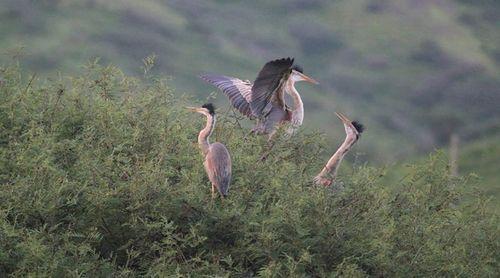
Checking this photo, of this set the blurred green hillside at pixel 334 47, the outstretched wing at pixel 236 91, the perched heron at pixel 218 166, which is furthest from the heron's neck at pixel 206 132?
the blurred green hillside at pixel 334 47

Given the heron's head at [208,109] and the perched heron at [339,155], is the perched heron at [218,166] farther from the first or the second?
the perched heron at [339,155]

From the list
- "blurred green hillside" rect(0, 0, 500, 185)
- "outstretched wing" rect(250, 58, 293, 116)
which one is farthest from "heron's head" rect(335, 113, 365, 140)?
"blurred green hillside" rect(0, 0, 500, 185)

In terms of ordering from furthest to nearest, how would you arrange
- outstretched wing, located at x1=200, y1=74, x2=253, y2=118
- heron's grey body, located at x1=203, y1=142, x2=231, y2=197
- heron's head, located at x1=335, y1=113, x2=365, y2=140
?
1. outstretched wing, located at x1=200, y1=74, x2=253, y2=118
2. heron's head, located at x1=335, y1=113, x2=365, y2=140
3. heron's grey body, located at x1=203, y1=142, x2=231, y2=197

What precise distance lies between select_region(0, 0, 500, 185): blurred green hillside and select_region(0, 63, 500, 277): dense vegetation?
49.0 feet

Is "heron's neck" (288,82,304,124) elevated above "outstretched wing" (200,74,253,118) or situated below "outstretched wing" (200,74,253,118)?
below

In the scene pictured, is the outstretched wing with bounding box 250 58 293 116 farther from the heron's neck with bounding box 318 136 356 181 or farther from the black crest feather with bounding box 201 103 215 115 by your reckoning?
the black crest feather with bounding box 201 103 215 115

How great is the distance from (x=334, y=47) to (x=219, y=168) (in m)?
23.1

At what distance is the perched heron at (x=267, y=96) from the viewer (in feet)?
28.4

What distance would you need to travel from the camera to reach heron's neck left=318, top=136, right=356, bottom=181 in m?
8.07

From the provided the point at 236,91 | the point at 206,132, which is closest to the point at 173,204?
the point at 206,132

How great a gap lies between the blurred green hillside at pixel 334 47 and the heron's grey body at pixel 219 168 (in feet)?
51.7

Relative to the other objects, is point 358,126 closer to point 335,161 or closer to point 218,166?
point 335,161

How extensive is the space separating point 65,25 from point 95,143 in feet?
72.5

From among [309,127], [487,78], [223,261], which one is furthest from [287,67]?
[487,78]
